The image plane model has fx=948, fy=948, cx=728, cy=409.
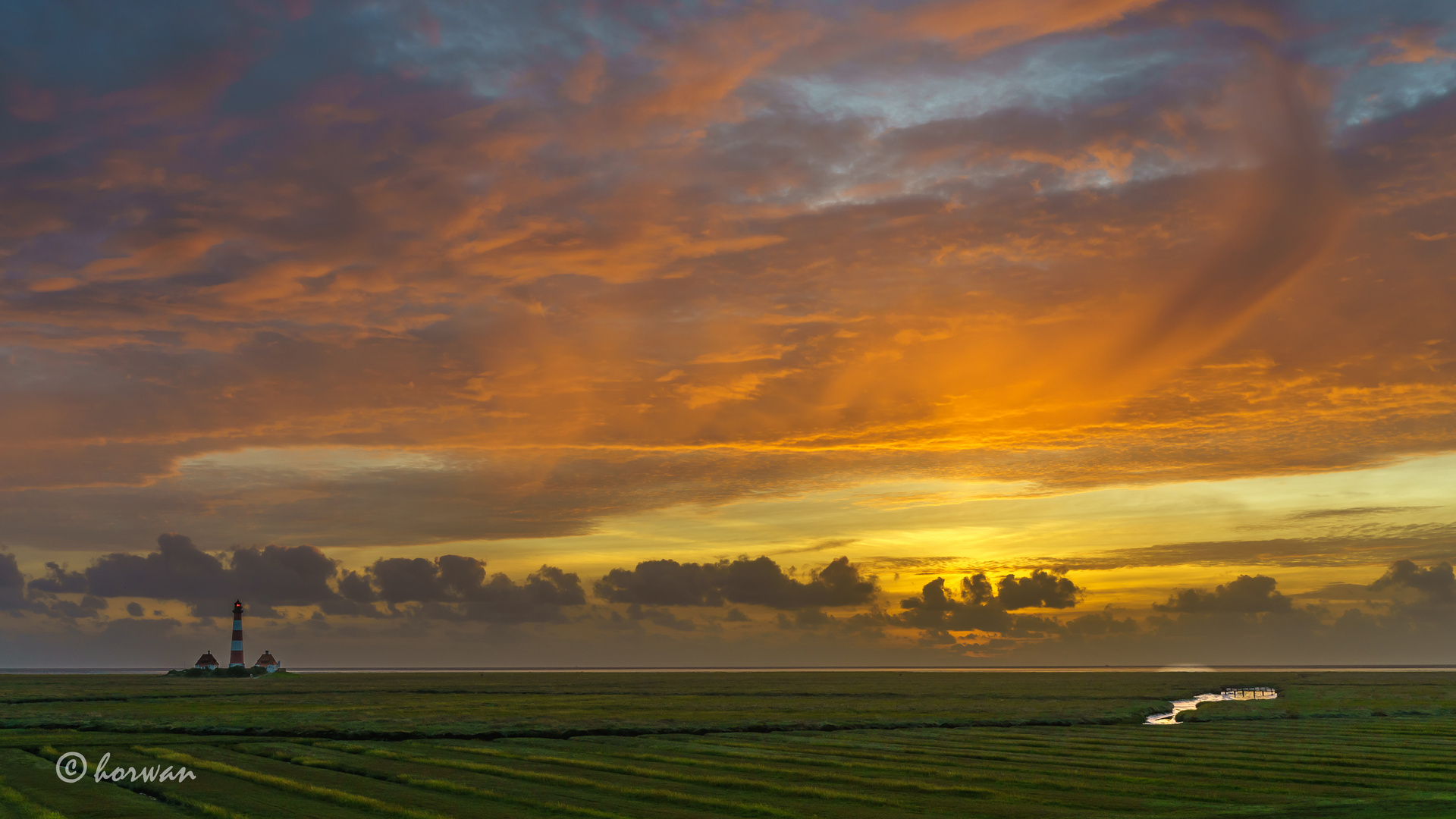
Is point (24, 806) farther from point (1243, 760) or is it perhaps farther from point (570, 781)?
point (1243, 760)

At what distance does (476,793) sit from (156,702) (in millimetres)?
Answer: 94534

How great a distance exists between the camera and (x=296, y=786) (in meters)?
44.1

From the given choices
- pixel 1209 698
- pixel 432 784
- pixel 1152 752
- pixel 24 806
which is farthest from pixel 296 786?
pixel 1209 698

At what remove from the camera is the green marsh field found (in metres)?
39.3

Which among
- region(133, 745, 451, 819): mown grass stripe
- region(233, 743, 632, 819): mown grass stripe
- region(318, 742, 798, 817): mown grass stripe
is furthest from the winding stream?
region(133, 745, 451, 819): mown grass stripe

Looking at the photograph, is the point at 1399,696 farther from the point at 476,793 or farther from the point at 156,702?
the point at 156,702

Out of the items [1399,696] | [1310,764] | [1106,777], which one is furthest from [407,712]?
[1399,696]

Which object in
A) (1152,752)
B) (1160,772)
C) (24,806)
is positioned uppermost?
(24,806)

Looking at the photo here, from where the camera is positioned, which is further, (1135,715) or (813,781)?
(1135,715)

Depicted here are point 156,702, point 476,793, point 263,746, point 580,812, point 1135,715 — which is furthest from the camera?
point 156,702

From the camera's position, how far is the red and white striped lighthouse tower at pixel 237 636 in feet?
605

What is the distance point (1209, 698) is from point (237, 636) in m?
174

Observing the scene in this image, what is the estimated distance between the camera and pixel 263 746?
203 feet

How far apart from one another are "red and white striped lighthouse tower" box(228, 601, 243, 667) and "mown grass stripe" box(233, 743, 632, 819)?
140 m
